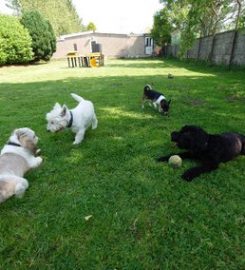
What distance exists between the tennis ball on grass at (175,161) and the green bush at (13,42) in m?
19.9

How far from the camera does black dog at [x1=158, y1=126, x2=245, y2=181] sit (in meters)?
3.19

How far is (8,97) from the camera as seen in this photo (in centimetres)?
841

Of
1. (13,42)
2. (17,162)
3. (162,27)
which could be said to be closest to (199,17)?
(13,42)

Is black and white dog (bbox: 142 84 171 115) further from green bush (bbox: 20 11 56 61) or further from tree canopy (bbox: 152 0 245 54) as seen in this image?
green bush (bbox: 20 11 56 61)

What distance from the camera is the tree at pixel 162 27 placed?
2866 cm

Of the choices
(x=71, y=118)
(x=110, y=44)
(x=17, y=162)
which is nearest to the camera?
(x=17, y=162)

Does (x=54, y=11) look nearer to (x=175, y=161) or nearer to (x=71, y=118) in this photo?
(x=71, y=118)

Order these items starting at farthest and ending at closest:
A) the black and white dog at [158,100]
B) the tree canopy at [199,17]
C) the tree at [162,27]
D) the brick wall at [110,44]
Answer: the brick wall at [110,44], the tree at [162,27], the tree canopy at [199,17], the black and white dog at [158,100]

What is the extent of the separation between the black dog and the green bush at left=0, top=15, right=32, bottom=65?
20.0 metres

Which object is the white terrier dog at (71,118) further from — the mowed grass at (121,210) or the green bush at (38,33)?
the green bush at (38,33)

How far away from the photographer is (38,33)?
22.4 metres

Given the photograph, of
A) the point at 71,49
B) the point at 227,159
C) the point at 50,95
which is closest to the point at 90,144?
the point at 227,159

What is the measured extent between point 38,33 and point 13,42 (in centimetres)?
349

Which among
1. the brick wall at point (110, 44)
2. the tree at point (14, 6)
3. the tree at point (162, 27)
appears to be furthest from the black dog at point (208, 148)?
the tree at point (14, 6)
